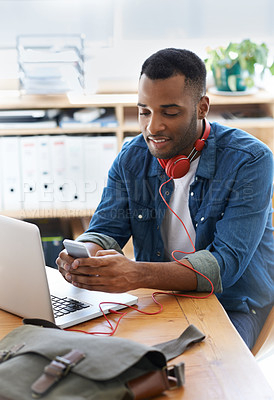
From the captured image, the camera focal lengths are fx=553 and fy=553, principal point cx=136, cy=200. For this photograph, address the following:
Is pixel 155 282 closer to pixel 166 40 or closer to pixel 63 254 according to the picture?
pixel 63 254

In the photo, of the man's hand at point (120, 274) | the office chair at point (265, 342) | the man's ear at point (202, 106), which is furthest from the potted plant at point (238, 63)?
the man's hand at point (120, 274)

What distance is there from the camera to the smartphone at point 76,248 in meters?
1.34

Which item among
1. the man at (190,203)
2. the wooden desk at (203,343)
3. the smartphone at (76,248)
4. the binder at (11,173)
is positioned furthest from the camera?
the binder at (11,173)

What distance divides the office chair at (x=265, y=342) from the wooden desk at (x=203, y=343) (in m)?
0.35

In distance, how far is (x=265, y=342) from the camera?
5.48 ft

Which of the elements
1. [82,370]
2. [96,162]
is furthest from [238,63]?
[82,370]

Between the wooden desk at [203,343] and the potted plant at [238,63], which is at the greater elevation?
the potted plant at [238,63]

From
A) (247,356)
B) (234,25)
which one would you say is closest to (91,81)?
(234,25)

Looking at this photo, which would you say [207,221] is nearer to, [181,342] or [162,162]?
[162,162]

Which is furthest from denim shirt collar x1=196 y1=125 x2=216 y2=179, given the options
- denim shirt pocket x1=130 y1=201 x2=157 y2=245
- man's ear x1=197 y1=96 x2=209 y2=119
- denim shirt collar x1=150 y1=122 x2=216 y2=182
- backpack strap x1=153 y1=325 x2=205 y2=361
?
backpack strap x1=153 y1=325 x2=205 y2=361

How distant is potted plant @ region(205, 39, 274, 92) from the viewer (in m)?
2.95

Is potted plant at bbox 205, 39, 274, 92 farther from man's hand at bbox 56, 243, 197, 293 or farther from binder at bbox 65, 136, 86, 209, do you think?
man's hand at bbox 56, 243, 197, 293

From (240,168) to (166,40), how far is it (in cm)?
180

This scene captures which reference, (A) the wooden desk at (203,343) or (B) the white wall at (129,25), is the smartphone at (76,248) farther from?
(B) the white wall at (129,25)
